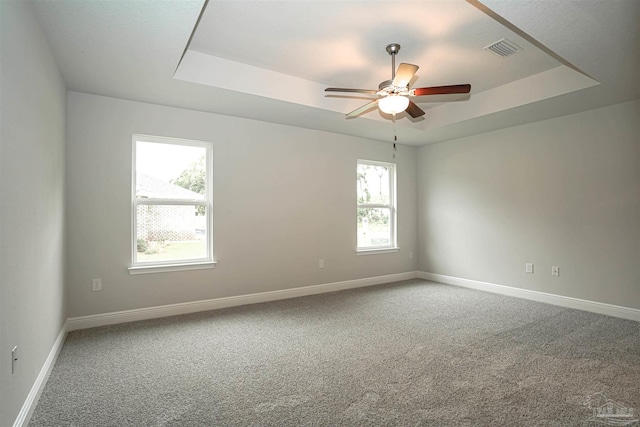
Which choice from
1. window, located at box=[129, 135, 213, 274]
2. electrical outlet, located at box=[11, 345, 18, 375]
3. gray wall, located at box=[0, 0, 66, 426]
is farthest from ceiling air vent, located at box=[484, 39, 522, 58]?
electrical outlet, located at box=[11, 345, 18, 375]

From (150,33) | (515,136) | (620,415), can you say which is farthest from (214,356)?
(515,136)

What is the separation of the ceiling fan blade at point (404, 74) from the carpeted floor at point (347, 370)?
2241mm

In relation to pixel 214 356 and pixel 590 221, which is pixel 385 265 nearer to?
pixel 590 221

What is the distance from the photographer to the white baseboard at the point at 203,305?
3.50m

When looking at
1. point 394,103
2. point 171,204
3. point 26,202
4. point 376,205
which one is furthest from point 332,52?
point 376,205

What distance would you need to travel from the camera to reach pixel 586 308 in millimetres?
4125

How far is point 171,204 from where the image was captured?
156 inches

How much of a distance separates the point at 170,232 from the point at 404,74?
305 cm

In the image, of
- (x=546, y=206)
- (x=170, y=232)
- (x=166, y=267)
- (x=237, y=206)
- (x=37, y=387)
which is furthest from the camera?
(x=546, y=206)

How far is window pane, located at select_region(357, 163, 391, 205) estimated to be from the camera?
5633mm

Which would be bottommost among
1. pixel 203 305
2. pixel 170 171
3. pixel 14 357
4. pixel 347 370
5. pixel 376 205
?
pixel 347 370

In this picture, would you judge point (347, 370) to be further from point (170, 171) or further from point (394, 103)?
point (170, 171)

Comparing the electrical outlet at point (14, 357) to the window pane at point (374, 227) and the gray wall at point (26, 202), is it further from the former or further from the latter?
the window pane at point (374, 227)

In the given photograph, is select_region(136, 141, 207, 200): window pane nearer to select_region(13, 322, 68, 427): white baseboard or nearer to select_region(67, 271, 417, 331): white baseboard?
select_region(67, 271, 417, 331): white baseboard
